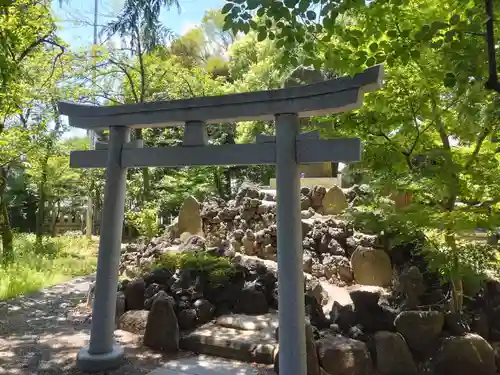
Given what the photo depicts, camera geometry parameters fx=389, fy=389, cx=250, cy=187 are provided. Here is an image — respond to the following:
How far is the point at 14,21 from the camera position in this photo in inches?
287

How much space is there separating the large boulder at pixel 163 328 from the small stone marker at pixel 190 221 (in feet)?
17.0

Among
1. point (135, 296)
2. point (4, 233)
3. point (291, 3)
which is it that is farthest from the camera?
point (4, 233)

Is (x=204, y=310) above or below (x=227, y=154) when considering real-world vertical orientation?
below

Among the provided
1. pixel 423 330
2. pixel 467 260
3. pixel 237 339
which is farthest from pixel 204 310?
pixel 467 260

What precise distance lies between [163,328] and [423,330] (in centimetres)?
300

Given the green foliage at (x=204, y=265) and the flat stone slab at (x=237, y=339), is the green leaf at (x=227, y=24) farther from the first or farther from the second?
the green foliage at (x=204, y=265)

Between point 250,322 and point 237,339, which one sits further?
point 250,322

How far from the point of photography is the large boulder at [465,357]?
3.96 m

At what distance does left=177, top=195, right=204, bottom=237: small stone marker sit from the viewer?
10094 mm

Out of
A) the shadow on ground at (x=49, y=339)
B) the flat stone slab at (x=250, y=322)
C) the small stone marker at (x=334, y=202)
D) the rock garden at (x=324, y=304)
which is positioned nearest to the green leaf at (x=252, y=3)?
the rock garden at (x=324, y=304)

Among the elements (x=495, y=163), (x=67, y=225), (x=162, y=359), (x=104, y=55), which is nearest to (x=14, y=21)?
(x=104, y=55)

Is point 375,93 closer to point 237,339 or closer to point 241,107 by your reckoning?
point 241,107

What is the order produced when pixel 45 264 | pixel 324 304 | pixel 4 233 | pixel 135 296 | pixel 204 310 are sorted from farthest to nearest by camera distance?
pixel 4 233
pixel 45 264
pixel 324 304
pixel 135 296
pixel 204 310

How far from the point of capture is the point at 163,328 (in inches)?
189
